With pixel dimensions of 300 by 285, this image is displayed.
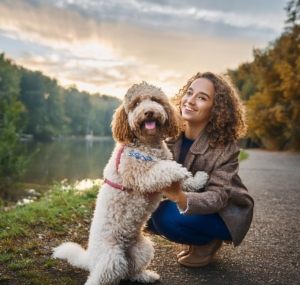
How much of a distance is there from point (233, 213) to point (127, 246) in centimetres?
109

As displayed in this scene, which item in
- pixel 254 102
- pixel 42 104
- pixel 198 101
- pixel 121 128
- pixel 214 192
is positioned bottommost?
pixel 42 104

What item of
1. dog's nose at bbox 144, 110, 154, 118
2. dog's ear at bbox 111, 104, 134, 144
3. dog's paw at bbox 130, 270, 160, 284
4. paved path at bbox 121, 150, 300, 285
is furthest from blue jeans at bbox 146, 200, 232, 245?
dog's nose at bbox 144, 110, 154, 118

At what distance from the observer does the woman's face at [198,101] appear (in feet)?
11.9

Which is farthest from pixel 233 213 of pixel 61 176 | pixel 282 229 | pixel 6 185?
pixel 61 176

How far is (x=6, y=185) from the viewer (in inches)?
488

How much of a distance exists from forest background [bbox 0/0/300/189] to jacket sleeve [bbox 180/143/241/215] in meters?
1.10

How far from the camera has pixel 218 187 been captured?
11.0ft

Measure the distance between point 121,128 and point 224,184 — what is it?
3.72ft

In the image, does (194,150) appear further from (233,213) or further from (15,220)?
(15,220)

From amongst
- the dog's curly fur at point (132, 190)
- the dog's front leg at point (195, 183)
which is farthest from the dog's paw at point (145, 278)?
the dog's front leg at point (195, 183)

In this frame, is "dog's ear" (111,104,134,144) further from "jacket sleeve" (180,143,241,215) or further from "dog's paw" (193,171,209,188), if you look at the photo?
"dog's paw" (193,171,209,188)

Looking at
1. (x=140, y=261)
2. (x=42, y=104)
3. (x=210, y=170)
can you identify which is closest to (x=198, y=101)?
(x=210, y=170)

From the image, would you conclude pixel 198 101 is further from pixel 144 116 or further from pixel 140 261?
pixel 140 261

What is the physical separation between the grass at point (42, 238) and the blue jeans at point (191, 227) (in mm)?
875
